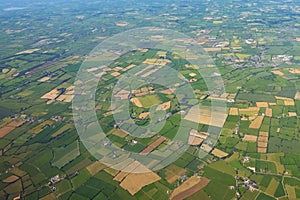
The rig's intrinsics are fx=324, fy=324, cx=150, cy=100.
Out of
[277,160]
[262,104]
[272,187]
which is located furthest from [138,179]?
[262,104]

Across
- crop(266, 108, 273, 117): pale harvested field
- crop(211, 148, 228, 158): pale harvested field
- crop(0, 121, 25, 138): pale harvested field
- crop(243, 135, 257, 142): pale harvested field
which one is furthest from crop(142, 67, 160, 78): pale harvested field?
crop(211, 148, 228, 158): pale harvested field

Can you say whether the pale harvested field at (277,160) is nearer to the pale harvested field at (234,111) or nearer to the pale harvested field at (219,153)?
the pale harvested field at (219,153)

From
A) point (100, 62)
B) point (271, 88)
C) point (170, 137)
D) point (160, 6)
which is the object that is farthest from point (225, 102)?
point (160, 6)

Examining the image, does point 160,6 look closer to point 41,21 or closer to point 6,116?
point 41,21

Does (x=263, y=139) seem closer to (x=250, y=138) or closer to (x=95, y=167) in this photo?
(x=250, y=138)

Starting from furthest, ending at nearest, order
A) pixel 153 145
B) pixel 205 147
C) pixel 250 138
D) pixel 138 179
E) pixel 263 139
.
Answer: pixel 250 138 → pixel 263 139 → pixel 153 145 → pixel 205 147 → pixel 138 179

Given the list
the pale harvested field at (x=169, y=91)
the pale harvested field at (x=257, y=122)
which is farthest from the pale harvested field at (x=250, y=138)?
the pale harvested field at (x=169, y=91)

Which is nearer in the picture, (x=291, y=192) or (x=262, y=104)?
(x=291, y=192)
